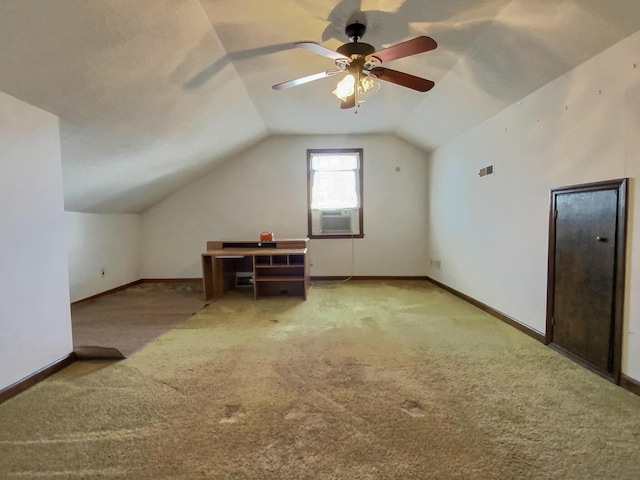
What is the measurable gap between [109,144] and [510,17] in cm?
343

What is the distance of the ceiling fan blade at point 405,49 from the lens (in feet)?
6.19

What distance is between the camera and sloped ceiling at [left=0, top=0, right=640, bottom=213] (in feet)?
5.86

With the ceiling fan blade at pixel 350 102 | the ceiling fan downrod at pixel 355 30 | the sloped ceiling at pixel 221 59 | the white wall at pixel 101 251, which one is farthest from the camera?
the white wall at pixel 101 251

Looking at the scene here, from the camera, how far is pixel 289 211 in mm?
5398

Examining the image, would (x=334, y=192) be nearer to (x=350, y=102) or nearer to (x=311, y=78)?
(x=350, y=102)

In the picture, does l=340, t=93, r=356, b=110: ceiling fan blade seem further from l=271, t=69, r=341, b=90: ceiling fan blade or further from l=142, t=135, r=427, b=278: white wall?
l=142, t=135, r=427, b=278: white wall

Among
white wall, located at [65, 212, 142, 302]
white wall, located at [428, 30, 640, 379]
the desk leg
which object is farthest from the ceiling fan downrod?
white wall, located at [65, 212, 142, 302]

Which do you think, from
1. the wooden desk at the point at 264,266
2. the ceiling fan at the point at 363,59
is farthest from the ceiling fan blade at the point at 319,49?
the wooden desk at the point at 264,266

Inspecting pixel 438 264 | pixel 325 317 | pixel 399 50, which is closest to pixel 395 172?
pixel 438 264

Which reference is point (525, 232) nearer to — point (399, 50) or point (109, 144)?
point (399, 50)

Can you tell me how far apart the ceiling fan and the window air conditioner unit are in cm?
273

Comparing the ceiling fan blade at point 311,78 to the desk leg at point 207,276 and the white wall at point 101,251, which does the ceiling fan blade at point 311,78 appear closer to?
the desk leg at point 207,276

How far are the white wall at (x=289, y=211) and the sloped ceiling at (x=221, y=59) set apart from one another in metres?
1.44

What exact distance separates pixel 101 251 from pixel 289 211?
2884 mm
